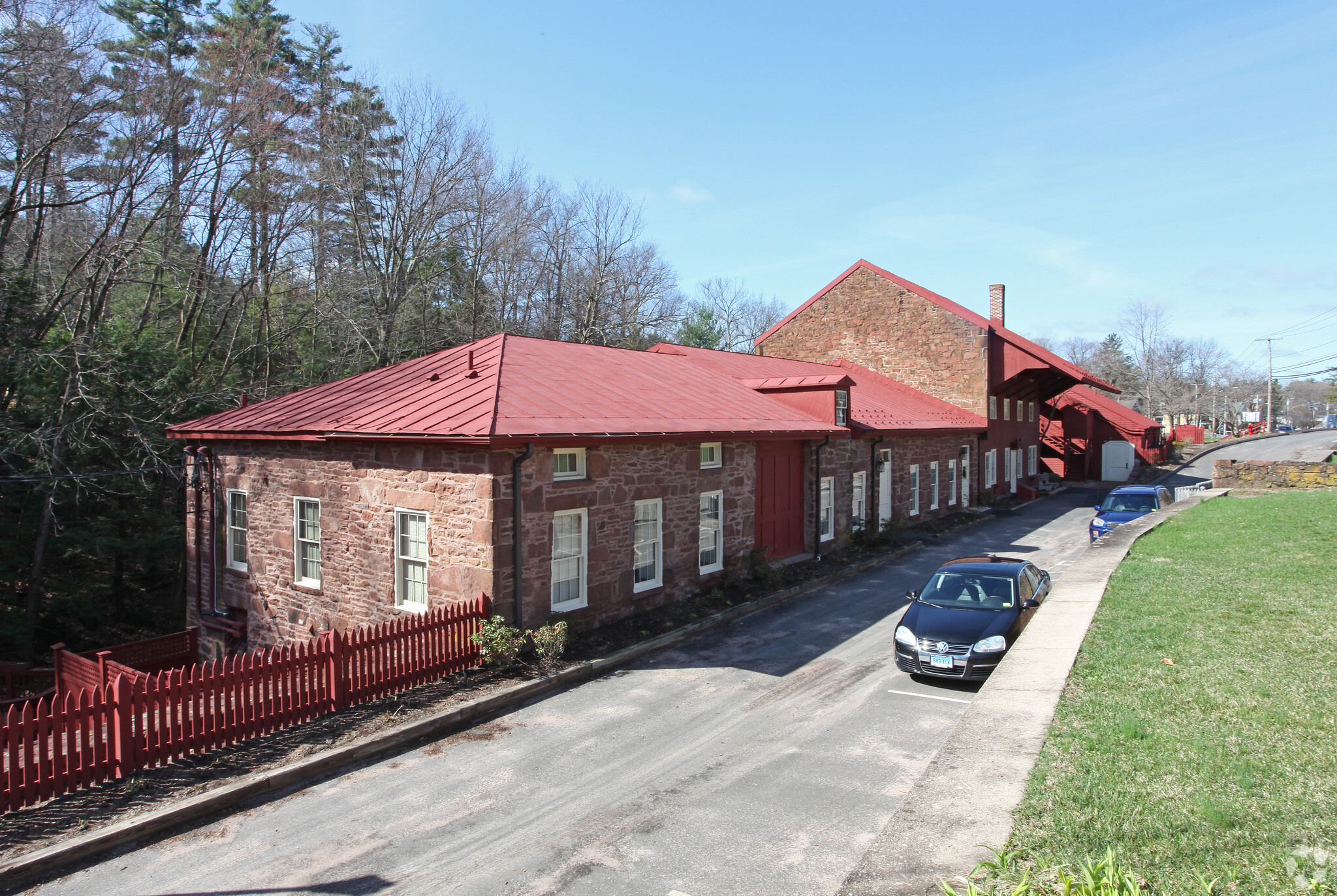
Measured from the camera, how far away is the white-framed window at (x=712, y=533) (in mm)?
15406

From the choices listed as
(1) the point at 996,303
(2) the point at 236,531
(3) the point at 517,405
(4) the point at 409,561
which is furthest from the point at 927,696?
(1) the point at 996,303

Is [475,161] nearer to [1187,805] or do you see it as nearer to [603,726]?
[603,726]

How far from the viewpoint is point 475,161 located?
96.1ft

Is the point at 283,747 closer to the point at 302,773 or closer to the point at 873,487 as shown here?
the point at 302,773

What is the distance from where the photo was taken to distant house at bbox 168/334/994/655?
11.5m

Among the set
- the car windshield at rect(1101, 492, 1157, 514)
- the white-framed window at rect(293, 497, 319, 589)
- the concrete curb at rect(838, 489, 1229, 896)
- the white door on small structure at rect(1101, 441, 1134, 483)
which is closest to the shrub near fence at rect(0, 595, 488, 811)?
the white-framed window at rect(293, 497, 319, 589)

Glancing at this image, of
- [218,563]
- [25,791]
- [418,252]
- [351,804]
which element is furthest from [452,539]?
[418,252]

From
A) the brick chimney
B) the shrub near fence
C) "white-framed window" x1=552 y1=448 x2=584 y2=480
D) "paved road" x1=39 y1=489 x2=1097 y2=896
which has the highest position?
the brick chimney

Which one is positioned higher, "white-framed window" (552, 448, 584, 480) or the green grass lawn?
"white-framed window" (552, 448, 584, 480)

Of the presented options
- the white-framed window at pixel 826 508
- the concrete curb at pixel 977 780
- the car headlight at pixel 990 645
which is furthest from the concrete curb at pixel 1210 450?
the concrete curb at pixel 977 780

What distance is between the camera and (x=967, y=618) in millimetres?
10602

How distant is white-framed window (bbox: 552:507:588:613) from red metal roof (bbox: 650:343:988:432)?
948cm

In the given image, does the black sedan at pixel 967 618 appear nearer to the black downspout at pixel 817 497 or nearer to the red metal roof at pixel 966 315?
the black downspout at pixel 817 497

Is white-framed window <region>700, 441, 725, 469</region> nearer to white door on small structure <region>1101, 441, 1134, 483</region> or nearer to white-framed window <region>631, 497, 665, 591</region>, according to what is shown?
white-framed window <region>631, 497, 665, 591</region>
